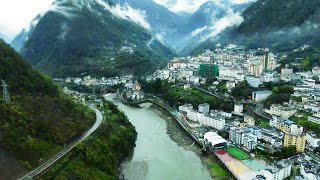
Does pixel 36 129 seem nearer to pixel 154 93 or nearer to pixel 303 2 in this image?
pixel 154 93

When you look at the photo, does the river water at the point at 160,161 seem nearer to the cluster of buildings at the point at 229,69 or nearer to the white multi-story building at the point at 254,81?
the white multi-story building at the point at 254,81

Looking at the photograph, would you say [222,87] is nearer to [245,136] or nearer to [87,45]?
[245,136]

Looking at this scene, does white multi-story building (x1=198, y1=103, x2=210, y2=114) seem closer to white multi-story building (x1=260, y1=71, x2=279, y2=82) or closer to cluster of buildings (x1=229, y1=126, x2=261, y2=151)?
cluster of buildings (x1=229, y1=126, x2=261, y2=151)

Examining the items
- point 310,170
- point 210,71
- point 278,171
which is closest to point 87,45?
point 210,71

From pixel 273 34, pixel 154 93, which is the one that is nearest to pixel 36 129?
pixel 154 93

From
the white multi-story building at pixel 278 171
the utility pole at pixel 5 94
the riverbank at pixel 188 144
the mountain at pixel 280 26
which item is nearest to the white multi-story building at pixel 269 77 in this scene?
the riverbank at pixel 188 144

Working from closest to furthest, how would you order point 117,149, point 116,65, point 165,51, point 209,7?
point 117,149 < point 116,65 < point 165,51 < point 209,7

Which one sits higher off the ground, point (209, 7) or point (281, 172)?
point (209, 7)
